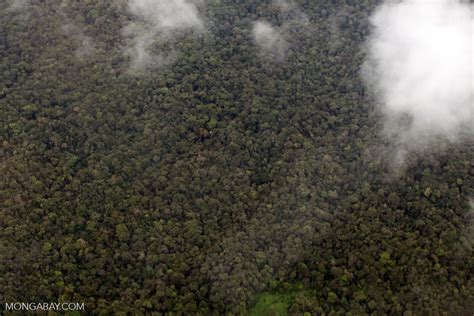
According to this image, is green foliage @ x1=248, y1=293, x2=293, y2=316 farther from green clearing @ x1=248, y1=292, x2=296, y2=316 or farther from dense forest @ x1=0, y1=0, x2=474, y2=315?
dense forest @ x1=0, y1=0, x2=474, y2=315

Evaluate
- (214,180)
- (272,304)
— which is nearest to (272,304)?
(272,304)

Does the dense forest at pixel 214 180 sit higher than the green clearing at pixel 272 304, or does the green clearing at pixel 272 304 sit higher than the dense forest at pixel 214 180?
the dense forest at pixel 214 180

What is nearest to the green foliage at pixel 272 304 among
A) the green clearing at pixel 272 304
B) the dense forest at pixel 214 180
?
the green clearing at pixel 272 304

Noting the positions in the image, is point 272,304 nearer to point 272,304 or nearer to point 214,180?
point 272,304

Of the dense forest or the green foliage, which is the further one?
the green foliage

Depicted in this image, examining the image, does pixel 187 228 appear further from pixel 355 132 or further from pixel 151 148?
pixel 355 132

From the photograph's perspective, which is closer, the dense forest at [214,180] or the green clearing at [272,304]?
the dense forest at [214,180]

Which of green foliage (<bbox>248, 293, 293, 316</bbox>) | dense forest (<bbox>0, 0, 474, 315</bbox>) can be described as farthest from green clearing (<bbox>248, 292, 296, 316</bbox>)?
dense forest (<bbox>0, 0, 474, 315</bbox>)

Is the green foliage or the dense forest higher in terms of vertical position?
the dense forest

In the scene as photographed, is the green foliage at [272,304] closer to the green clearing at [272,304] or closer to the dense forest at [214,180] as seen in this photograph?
the green clearing at [272,304]

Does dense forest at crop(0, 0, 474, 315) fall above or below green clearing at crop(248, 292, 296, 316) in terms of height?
above
